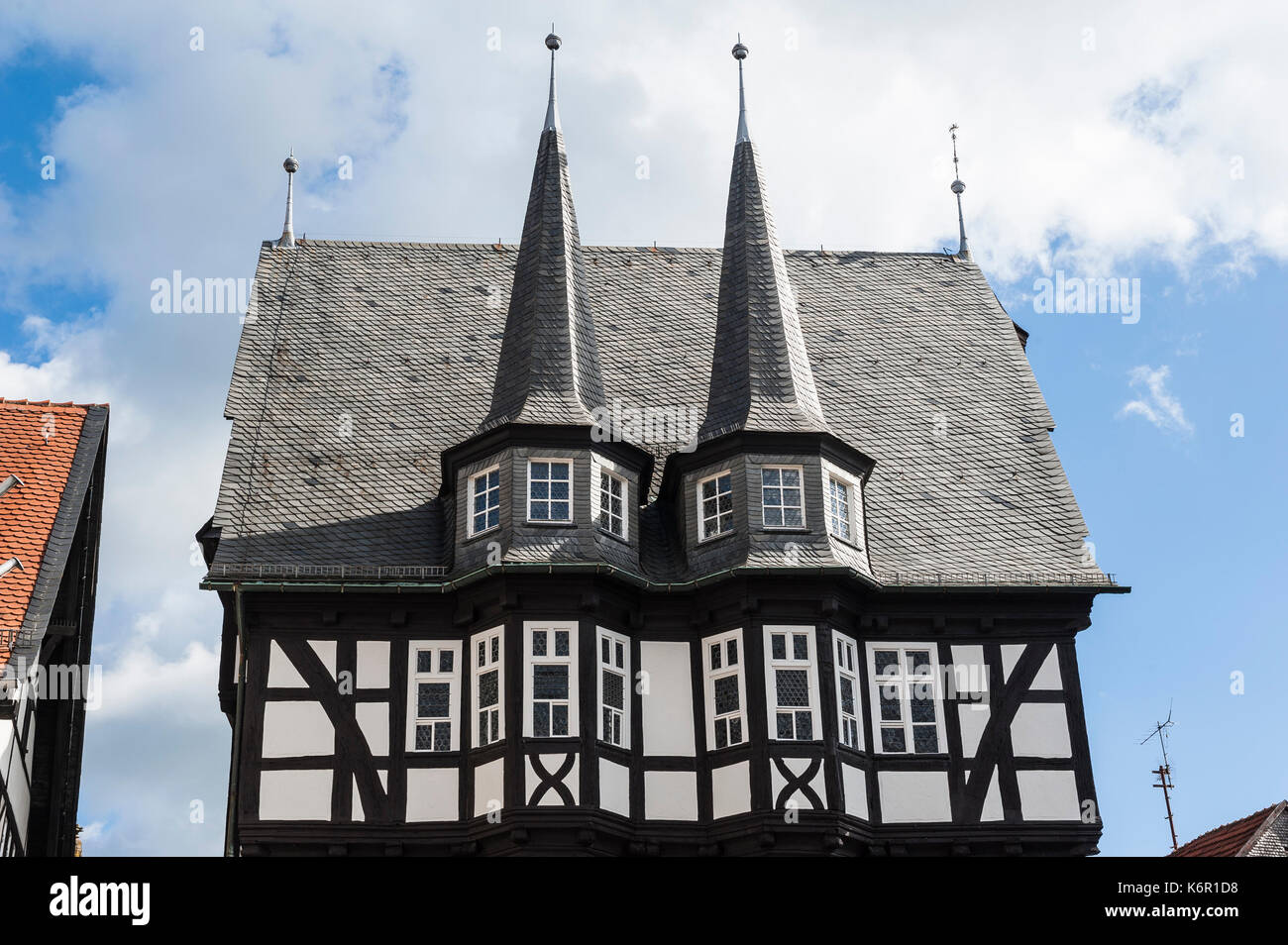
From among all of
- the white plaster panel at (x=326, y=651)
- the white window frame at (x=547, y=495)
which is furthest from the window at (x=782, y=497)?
the white plaster panel at (x=326, y=651)

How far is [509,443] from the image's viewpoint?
29641mm

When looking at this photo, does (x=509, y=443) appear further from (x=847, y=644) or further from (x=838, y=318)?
(x=838, y=318)

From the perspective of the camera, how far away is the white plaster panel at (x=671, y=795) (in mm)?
27750

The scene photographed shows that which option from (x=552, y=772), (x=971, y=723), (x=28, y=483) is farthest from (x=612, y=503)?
(x=28, y=483)

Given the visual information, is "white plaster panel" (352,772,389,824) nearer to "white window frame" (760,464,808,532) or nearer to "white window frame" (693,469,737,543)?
"white window frame" (693,469,737,543)

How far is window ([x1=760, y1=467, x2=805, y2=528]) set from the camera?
29500mm

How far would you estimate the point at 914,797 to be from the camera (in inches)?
1118

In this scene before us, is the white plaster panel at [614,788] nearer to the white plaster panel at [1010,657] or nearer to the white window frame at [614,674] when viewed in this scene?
the white window frame at [614,674]

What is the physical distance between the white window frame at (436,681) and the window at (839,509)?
233 inches

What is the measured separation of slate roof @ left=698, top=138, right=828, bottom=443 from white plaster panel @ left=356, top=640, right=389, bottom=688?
233 inches

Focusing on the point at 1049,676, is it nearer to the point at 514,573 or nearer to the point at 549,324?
the point at 514,573

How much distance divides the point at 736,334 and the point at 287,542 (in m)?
8.01

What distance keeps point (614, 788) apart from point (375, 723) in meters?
3.56

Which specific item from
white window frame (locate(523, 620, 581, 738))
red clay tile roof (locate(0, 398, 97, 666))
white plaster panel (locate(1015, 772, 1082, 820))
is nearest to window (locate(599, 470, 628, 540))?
white window frame (locate(523, 620, 581, 738))
